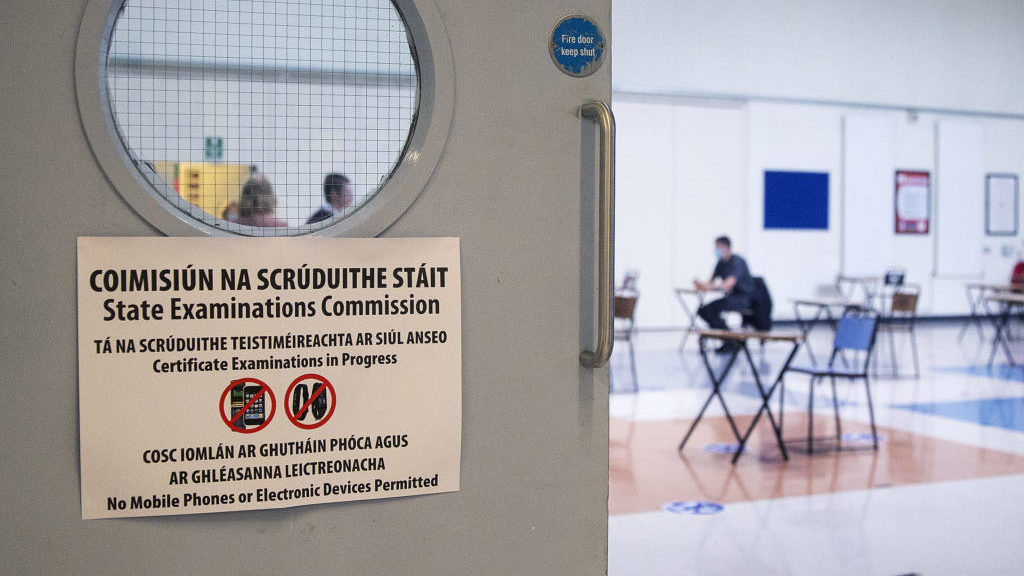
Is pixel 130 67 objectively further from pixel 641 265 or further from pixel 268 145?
pixel 641 265

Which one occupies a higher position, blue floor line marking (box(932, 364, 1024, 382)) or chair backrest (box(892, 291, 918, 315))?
chair backrest (box(892, 291, 918, 315))

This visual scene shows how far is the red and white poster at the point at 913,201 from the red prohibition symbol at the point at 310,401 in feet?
43.5

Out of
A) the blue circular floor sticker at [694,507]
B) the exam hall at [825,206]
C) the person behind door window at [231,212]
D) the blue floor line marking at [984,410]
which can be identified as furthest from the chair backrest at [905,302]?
the person behind door window at [231,212]

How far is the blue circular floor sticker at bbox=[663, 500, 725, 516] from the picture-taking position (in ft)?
12.9

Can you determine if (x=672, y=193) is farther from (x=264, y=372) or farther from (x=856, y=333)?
(x=264, y=372)

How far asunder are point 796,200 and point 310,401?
12.1m

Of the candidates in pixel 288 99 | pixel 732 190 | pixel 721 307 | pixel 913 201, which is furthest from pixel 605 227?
pixel 913 201

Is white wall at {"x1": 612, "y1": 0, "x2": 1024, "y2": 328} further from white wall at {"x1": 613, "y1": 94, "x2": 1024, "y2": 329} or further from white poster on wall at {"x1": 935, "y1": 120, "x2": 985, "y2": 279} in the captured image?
white poster on wall at {"x1": 935, "y1": 120, "x2": 985, "y2": 279}

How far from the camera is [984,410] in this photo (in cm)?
646

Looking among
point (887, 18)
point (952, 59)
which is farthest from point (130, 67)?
point (952, 59)

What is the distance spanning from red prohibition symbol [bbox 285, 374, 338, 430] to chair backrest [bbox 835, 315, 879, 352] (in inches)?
175

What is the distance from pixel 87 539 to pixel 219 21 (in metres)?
0.88

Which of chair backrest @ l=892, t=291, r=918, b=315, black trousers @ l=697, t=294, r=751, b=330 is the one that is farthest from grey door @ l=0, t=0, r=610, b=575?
chair backrest @ l=892, t=291, r=918, b=315

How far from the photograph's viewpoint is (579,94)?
5.30 ft
